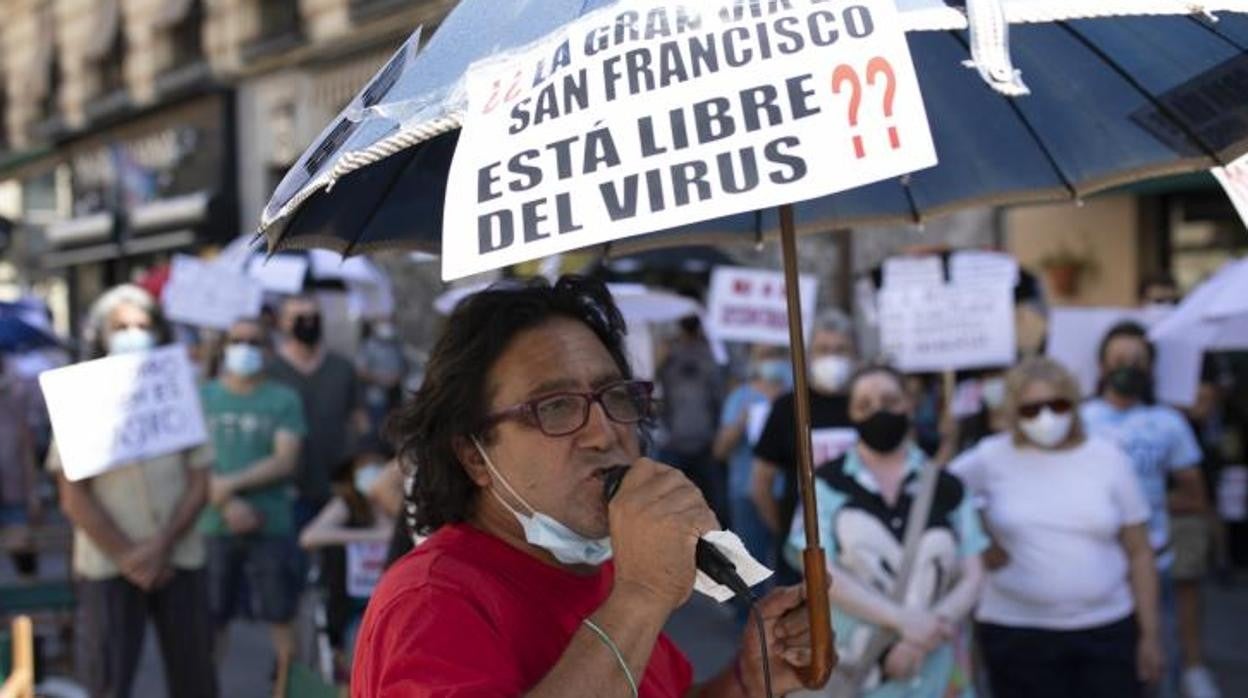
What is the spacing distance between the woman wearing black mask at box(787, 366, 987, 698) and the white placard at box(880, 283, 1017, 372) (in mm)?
2802

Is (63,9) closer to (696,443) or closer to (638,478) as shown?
(696,443)

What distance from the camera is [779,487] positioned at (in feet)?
26.7

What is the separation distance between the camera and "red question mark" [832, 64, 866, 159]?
205 cm

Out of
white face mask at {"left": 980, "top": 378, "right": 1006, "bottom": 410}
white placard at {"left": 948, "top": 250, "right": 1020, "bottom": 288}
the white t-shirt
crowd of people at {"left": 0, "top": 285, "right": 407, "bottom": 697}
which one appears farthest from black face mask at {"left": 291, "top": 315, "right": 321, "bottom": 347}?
the white t-shirt

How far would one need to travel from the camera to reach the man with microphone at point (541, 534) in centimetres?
220

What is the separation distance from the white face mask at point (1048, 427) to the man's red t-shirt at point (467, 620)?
12.1ft

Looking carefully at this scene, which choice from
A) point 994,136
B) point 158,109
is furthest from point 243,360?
point 158,109

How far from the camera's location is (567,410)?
2535 mm

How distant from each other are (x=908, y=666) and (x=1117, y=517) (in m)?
1.06

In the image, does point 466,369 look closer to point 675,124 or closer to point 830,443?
point 675,124

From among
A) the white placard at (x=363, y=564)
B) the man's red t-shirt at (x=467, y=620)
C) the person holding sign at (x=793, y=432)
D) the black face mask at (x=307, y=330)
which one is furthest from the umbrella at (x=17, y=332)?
the man's red t-shirt at (x=467, y=620)

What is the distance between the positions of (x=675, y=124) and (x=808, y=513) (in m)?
0.84

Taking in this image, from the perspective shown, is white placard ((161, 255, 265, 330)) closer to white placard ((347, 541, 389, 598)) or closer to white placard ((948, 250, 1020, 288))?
white placard ((347, 541, 389, 598))

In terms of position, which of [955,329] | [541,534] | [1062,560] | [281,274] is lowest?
[1062,560]
